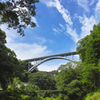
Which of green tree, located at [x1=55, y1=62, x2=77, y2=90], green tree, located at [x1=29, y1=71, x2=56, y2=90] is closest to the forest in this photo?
green tree, located at [x1=55, y1=62, x2=77, y2=90]

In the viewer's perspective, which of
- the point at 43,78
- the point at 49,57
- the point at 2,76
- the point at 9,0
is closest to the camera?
the point at 9,0

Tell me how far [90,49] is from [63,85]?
7.88m

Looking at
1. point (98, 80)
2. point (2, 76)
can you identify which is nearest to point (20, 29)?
point (2, 76)

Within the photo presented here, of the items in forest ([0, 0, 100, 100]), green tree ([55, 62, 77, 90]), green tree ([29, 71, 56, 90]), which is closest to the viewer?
forest ([0, 0, 100, 100])

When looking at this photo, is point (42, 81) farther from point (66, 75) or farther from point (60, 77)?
point (66, 75)

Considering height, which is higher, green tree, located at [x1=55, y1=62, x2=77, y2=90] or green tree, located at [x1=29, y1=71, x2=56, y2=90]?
green tree, located at [x1=55, y1=62, x2=77, y2=90]

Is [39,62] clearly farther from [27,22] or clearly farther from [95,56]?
[27,22]

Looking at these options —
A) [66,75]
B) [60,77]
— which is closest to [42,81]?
[60,77]

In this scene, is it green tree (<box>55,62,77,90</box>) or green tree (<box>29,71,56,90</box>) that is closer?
green tree (<box>55,62,77,90</box>)

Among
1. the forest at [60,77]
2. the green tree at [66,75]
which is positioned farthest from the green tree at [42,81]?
the green tree at [66,75]

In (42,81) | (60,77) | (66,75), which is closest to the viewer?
(66,75)

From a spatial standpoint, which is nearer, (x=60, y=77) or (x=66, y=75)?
(x=66, y=75)

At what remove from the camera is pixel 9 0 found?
5.02 m

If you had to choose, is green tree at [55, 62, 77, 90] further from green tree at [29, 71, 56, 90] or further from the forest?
green tree at [29, 71, 56, 90]
